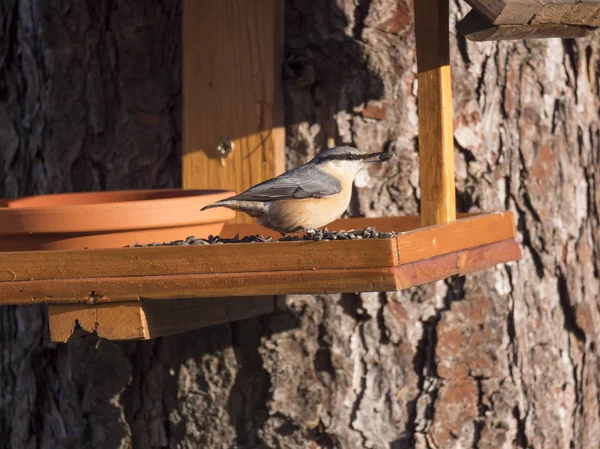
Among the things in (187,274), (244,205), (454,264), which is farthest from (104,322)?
(454,264)

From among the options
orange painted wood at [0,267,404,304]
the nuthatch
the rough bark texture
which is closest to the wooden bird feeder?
orange painted wood at [0,267,404,304]

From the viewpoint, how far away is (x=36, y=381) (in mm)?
4117

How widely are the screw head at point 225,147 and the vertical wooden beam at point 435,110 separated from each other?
2.86 feet

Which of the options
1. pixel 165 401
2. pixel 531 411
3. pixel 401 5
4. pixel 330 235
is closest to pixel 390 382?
pixel 531 411

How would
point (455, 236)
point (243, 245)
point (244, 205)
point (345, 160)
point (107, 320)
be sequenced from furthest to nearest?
point (345, 160), point (244, 205), point (455, 236), point (107, 320), point (243, 245)

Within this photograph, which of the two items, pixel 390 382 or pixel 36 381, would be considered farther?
pixel 36 381

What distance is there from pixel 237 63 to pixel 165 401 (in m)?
1.37

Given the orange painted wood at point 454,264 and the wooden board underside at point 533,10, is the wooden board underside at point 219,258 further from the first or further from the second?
the wooden board underside at point 533,10

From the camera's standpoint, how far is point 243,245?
276 cm

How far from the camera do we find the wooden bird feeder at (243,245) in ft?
9.04

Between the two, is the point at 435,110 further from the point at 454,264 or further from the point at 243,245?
the point at 243,245

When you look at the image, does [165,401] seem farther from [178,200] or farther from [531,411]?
[531,411]

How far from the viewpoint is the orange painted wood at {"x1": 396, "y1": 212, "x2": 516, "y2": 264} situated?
9.14 feet

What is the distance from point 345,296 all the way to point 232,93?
918 millimetres
